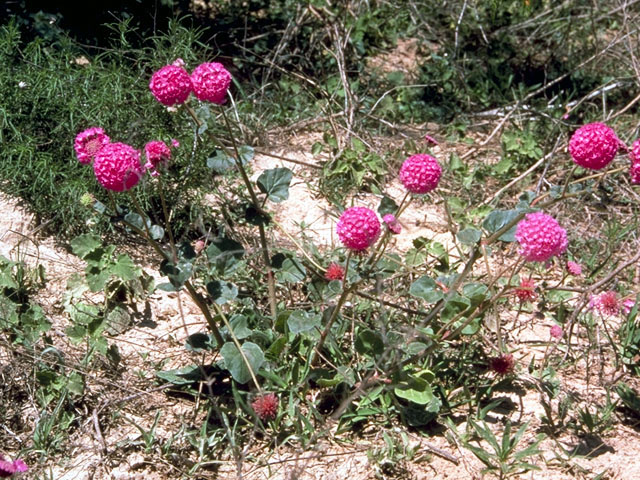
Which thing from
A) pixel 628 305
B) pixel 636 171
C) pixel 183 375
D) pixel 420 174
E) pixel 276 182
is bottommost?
pixel 183 375

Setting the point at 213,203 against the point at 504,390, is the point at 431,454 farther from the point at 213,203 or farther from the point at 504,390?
the point at 213,203

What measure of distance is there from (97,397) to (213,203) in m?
1.31

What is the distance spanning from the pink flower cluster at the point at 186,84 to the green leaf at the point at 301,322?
2.27ft

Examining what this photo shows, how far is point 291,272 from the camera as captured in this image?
9.11 ft

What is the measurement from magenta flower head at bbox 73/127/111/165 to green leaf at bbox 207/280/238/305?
0.53 meters

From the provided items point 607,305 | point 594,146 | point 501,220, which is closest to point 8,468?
point 501,220

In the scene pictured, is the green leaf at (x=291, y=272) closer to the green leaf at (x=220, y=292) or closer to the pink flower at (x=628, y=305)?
the green leaf at (x=220, y=292)

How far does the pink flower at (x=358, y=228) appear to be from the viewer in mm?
2328

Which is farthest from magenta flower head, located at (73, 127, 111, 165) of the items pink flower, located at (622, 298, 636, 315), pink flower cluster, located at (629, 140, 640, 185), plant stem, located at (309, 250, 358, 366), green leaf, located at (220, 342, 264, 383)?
pink flower, located at (622, 298, 636, 315)

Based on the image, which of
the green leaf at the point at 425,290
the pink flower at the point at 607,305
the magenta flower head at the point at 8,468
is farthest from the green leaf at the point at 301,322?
the pink flower at the point at 607,305

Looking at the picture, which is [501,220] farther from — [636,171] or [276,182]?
[276,182]

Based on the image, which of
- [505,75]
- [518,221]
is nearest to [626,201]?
[505,75]

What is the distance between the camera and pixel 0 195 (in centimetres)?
351

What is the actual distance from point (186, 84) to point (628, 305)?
1833 millimetres
